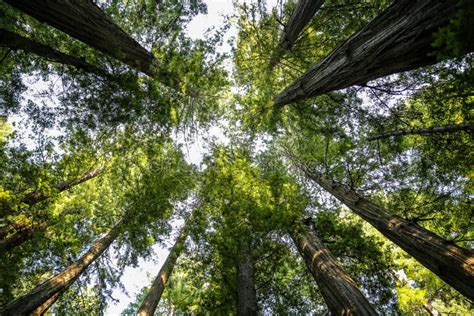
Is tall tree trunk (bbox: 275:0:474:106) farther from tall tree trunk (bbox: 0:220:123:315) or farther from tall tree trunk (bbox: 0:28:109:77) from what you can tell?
tall tree trunk (bbox: 0:220:123:315)

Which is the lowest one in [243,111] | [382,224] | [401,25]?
[382,224]

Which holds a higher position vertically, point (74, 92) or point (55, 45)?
point (55, 45)

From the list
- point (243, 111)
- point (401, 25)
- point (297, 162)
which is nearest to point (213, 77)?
point (243, 111)

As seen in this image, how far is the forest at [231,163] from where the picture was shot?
389cm

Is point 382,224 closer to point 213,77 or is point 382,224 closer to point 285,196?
point 285,196

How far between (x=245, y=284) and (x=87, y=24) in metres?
5.60

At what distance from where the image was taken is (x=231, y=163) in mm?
6180

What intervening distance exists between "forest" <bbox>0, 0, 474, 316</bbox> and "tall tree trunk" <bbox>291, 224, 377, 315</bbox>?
3cm

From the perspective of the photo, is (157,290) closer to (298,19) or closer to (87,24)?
(87,24)

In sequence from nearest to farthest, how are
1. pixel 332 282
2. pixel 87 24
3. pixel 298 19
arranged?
1. pixel 87 24
2. pixel 332 282
3. pixel 298 19

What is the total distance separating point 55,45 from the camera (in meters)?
4.89

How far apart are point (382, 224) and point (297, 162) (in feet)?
22.0

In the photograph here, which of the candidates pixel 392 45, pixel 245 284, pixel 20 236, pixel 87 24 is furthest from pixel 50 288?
pixel 392 45

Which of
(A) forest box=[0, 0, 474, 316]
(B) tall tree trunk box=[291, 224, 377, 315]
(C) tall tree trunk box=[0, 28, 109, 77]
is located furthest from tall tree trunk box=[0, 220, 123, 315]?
(B) tall tree trunk box=[291, 224, 377, 315]
